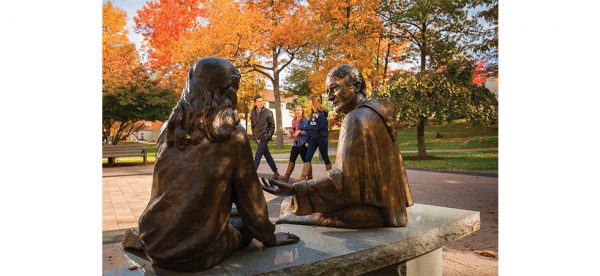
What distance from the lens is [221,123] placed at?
Answer: 241cm

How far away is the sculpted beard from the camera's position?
7.83ft

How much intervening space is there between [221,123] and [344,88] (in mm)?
1420

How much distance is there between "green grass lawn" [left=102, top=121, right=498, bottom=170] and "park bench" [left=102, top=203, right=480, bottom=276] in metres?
8.70

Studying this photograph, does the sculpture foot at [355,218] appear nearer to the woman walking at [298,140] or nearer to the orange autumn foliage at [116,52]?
the woman walking at [298,140]

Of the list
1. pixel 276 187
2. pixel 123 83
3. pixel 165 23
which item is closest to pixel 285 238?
pixel 276 187

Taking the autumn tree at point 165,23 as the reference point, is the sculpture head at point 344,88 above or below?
below

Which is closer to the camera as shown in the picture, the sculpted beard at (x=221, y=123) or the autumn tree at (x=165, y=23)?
the sculpted beard at (x=221, y=123)

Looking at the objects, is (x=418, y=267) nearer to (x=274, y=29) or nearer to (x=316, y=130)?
(x=316, y=130)

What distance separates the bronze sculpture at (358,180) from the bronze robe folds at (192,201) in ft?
2.65

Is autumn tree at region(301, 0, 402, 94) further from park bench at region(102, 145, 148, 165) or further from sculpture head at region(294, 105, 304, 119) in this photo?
sculpture head at region(294, 105, 304, 119)

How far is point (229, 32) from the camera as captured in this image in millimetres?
16422

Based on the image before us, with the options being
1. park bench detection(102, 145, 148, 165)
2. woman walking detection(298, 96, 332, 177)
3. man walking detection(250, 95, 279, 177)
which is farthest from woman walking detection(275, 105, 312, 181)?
park bench detection(102, 145, 148, 165)

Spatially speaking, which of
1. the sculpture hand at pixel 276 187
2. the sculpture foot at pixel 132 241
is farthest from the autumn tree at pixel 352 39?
the sculpture foot at pixel 132 241

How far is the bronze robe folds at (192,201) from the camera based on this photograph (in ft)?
7.76
